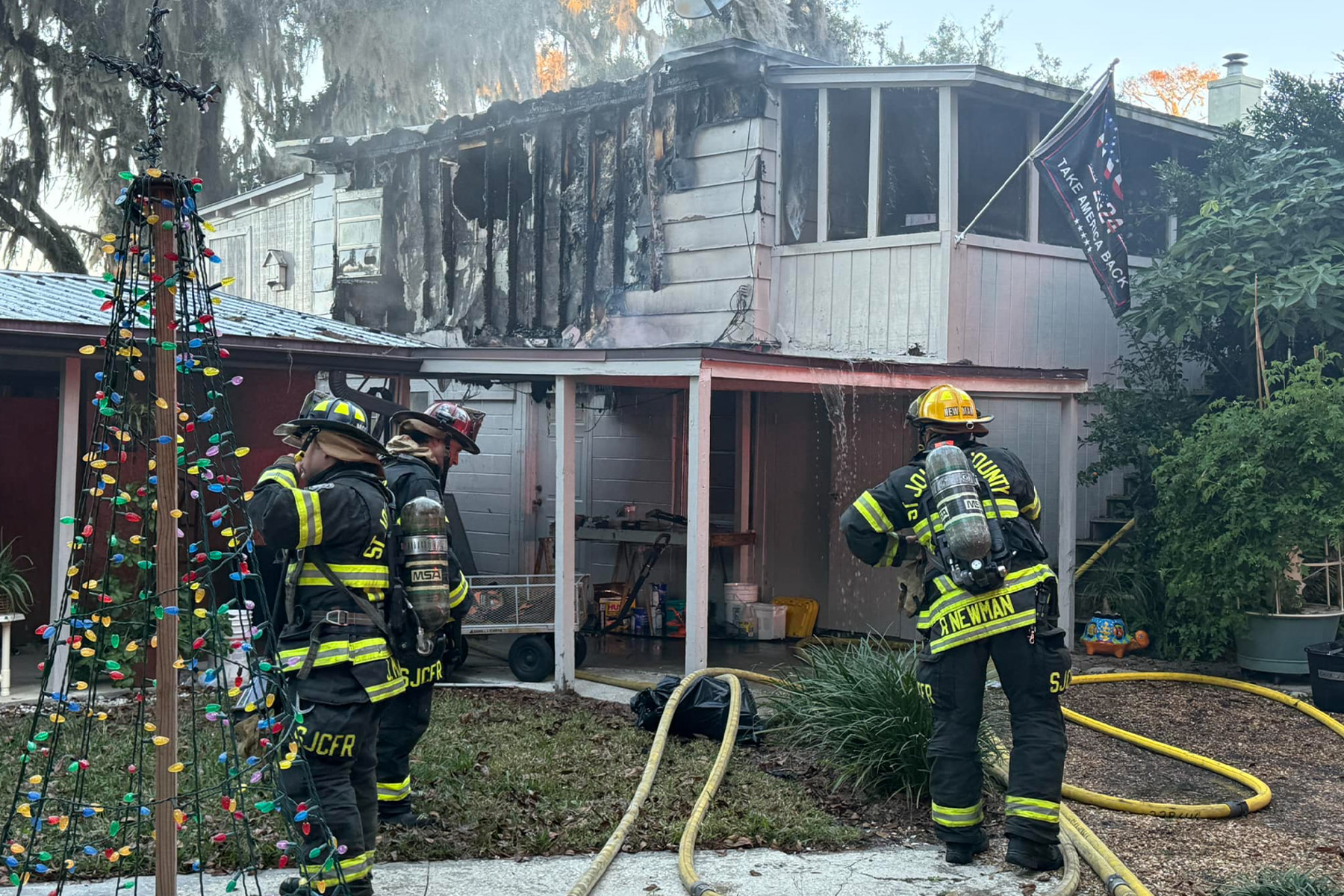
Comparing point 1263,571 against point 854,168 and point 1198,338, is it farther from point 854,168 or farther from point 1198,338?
point 854,168

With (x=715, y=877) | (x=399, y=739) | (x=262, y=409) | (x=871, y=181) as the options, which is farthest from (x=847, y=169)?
(x=715, y=877)

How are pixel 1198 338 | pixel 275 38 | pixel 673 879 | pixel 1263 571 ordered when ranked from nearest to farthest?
1. pixel 673 879
2. pixel 1263 571
3. pixel 1198 338
4. pixel 275 38

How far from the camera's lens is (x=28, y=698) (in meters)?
Result: 8.33

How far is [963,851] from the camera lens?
5.27m

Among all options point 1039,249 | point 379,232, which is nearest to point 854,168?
point 1039,249

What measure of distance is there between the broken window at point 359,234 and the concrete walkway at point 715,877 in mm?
9708

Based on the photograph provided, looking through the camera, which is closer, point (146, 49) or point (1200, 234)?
point (146, 49)

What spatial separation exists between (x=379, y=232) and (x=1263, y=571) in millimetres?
9279

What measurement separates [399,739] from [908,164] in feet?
22.3

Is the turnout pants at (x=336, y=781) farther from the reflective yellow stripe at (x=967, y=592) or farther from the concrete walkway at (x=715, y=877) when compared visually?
the reflective yellow stripe at (x=967, y=592)

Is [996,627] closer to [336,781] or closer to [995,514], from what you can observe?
[995,514]

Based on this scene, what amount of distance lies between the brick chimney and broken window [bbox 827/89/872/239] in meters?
4.90

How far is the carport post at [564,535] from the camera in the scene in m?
8.84

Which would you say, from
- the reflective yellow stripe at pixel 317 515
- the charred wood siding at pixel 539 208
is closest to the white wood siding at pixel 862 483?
the charred wood siding at pixel 539 208
